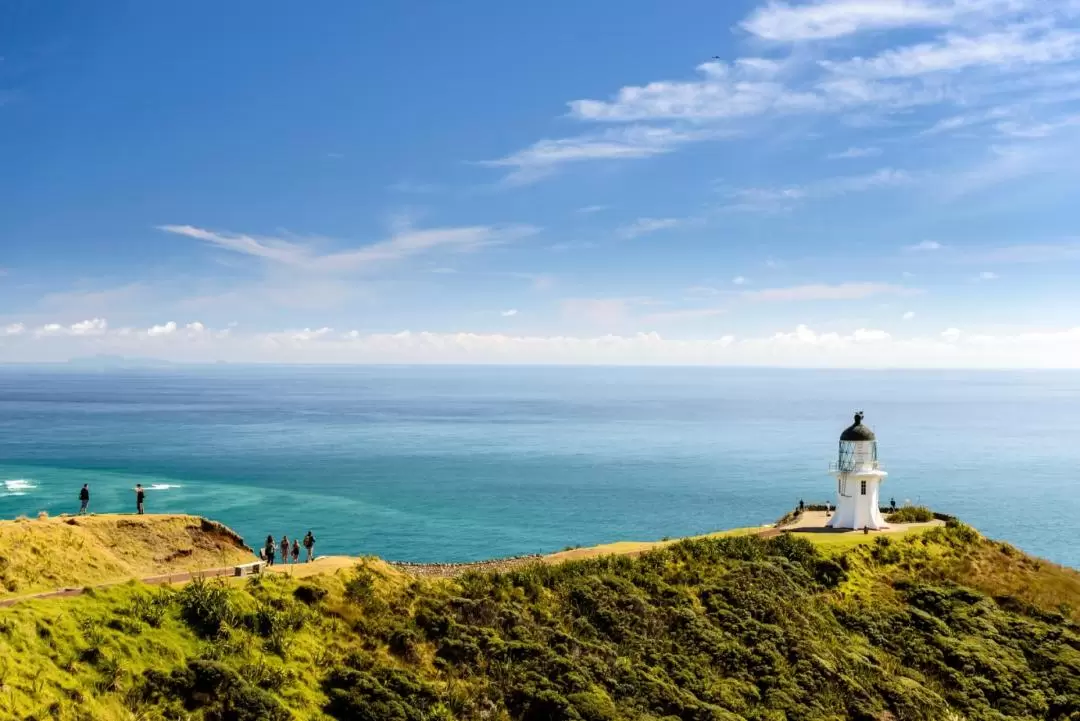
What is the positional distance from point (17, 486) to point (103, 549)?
5741cm

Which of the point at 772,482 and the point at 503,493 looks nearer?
the point at 503,493

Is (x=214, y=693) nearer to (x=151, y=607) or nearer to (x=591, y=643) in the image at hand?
(x=151, y=607)

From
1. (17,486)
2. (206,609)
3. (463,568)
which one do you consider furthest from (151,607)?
(17,486)

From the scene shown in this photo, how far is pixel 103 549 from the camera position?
1268 inches

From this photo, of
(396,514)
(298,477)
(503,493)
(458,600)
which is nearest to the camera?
(458,600)

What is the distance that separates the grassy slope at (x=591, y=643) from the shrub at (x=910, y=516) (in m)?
6.08

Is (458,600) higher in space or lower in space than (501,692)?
higher

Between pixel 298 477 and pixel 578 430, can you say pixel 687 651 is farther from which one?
pixel 578 430

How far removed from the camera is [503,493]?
83500 mm

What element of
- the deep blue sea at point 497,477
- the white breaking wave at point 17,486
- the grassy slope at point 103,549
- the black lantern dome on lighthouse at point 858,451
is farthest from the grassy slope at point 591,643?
the white breaking wave at point 17,486

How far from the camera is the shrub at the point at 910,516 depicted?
1721 inches

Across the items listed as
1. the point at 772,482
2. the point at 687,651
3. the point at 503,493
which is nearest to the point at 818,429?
the point at 772,482

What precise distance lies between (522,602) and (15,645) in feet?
48.3

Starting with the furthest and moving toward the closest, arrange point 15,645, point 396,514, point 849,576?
point 396,514, point 849,576, point 15,645
